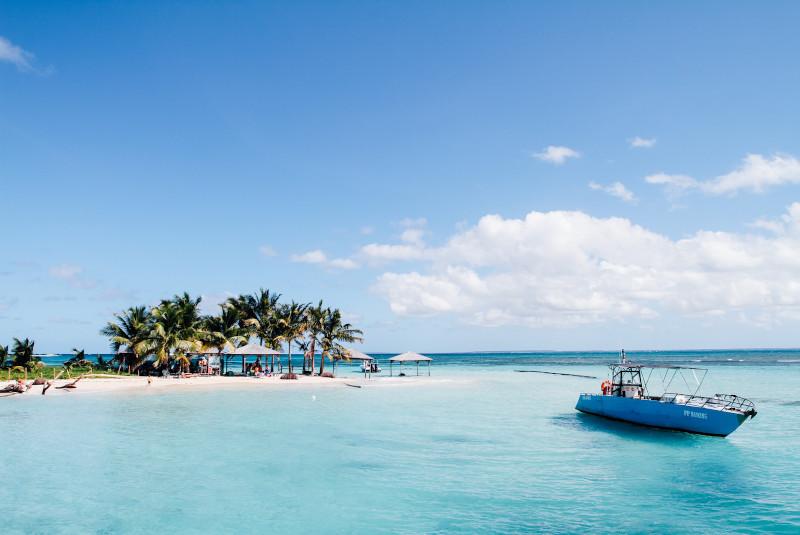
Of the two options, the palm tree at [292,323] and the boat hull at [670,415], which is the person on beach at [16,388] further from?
the boat hull at [670,415]

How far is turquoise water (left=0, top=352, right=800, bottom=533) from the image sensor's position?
1123 cm

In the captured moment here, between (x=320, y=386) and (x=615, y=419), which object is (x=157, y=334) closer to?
(x=320, y=386)

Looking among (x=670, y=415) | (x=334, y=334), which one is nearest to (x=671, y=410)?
(x=670, y=415)

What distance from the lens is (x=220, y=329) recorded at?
47250 mm

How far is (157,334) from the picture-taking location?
4000 centimetres

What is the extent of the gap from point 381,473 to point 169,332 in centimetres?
3111

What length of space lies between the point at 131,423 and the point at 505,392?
85.2 feet

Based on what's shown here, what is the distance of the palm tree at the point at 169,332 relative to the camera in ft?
132

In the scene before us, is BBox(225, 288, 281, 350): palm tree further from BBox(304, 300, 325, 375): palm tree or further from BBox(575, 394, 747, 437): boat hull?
BBox(575, 394, 747, 437): boat hull

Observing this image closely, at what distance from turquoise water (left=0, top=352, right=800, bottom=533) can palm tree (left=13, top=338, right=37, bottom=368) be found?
15.1 meters

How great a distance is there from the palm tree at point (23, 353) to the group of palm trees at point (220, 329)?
5.12 m

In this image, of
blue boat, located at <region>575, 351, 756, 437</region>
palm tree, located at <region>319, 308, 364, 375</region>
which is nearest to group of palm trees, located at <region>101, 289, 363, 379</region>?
palm tree, located at <region>319, 308, 364, 375</region>

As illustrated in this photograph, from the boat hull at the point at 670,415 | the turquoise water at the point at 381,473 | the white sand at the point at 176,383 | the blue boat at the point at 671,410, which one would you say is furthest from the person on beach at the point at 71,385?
the boat hull at the point at 670,415

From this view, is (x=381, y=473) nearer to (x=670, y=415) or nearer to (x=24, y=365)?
(x=670, y=415)
